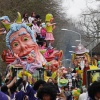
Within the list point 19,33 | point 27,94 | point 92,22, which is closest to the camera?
point 27,94

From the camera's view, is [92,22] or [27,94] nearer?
[27,94]

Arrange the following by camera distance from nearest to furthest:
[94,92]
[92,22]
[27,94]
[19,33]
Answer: [94,92] → [27,94] → [19,33] → [92,22]

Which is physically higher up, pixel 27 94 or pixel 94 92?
pixel 94 92

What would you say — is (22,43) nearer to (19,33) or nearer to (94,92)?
(19,33)

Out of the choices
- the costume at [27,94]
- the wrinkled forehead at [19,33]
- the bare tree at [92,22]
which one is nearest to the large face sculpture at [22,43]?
the wrinkled forehead at [19,33]

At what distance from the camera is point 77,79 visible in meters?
25.9

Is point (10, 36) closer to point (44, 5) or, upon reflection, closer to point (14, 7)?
point (14, 7)

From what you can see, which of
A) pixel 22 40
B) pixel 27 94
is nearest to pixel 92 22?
pixel 22 40

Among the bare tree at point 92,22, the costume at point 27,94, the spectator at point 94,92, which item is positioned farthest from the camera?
the bare tree at point 92,22

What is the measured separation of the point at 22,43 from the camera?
974 inches

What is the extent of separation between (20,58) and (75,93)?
7480 mm

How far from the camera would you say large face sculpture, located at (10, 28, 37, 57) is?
2473cm

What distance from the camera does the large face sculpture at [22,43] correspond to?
2473cm

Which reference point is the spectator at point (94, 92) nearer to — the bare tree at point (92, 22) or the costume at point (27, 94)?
the costume at point (27, 94)
